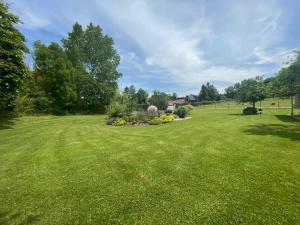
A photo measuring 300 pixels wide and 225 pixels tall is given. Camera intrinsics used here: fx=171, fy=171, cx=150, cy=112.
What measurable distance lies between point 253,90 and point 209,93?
60139 millimetres

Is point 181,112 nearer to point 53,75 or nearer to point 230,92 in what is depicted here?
point 53,75

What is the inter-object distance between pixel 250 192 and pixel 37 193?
4670 mm

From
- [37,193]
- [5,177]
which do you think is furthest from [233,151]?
[5,177]

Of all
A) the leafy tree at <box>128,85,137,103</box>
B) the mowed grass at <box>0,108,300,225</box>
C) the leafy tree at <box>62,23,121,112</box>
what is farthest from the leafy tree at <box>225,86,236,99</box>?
the mowed grass at <box>0,108,300,225</box>

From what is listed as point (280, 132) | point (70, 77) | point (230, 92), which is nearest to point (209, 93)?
point (230, 92)

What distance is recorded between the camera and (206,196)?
11.5 feet

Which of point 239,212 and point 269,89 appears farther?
point 269,89

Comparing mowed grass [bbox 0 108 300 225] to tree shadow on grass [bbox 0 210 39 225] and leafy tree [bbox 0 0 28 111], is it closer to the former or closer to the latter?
tree shadow on grass [bbox 0 210 39 225]

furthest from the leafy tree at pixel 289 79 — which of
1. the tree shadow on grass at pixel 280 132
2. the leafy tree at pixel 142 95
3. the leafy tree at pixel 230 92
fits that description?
the leafy tree at pixel 230 92

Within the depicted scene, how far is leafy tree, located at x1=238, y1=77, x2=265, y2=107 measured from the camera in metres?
22.4

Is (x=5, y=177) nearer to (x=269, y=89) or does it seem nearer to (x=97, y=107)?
(x=269, y=89)

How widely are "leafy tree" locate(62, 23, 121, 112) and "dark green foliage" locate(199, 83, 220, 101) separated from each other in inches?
2246

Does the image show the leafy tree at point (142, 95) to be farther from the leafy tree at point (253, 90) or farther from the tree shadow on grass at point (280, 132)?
the tree shadow on grass at point (280, 132)

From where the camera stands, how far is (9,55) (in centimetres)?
1339
